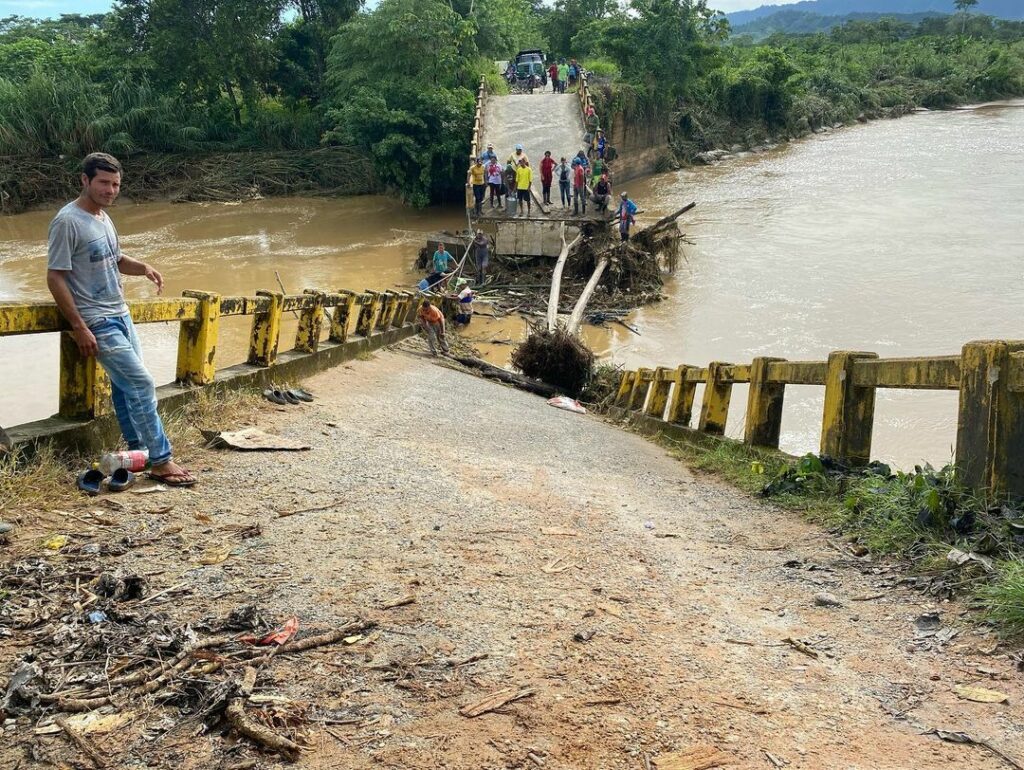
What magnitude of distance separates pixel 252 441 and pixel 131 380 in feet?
3.85

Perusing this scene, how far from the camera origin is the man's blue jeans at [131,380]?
4.53 meters

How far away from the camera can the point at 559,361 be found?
504 inches

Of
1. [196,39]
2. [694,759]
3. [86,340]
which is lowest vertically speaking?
[694,759]

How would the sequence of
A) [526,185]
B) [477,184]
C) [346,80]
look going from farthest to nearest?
[346,80]
[477,184]
[526,185]

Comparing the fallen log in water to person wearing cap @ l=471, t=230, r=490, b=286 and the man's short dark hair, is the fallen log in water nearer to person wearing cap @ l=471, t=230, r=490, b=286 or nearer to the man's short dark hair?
the man's short dark hair

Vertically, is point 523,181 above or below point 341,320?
above

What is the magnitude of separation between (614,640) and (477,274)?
18.9 meters

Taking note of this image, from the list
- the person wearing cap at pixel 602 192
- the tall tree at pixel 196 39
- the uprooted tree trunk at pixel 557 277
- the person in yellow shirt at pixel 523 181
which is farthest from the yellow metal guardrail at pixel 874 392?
the tall tree at pixel 196 39

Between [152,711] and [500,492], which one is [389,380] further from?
[152,711]

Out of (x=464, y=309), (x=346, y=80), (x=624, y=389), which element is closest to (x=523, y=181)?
(x=464, y=309)

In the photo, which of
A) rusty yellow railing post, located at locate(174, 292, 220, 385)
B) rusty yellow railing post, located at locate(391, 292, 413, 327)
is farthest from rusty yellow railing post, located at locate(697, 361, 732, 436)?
rusty yellow railing post, located at locate(391, 292, 413, 327)

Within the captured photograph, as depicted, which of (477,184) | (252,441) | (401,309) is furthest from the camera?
(477,184)

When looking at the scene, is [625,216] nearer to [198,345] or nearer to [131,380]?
[198,345]

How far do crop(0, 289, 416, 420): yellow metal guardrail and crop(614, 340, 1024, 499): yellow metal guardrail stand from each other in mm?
3884
